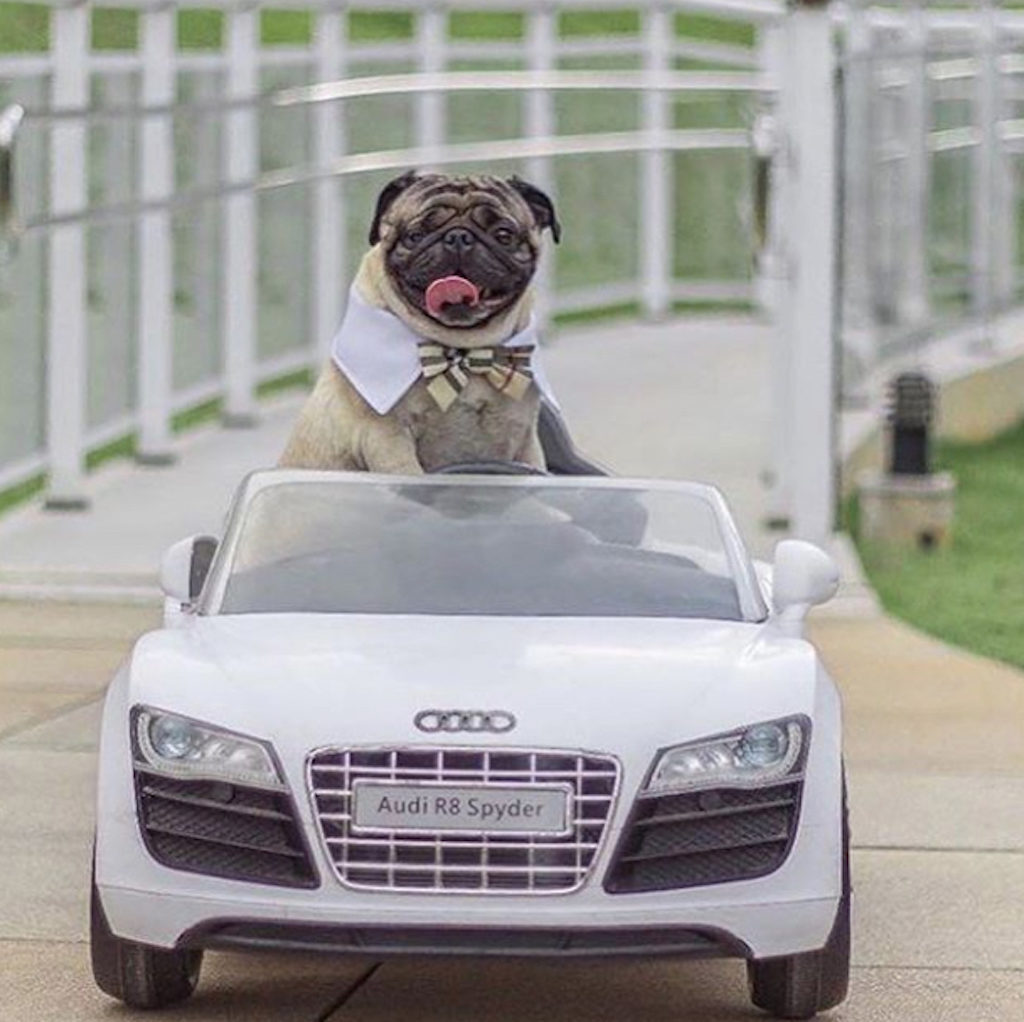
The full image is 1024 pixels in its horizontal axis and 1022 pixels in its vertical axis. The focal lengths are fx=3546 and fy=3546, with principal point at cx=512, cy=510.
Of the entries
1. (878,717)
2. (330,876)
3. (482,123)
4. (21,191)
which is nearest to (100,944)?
(330,876)

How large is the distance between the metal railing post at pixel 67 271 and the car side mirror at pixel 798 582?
349 inches

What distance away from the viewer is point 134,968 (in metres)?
7.32

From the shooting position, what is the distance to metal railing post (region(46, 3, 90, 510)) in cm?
1647

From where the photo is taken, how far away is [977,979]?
7.93 m

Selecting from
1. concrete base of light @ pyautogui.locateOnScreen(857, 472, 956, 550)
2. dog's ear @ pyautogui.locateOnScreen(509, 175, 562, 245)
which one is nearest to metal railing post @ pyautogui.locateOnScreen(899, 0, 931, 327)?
concrete base of light @ pyautogui.locateOnScreen(857, 472, 956, 550)

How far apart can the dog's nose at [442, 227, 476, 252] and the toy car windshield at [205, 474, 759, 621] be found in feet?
2.93

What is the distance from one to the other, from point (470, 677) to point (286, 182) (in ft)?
35.9

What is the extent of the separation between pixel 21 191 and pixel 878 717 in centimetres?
722

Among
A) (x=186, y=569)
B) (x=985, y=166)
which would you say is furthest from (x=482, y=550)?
(x=985, y=166)

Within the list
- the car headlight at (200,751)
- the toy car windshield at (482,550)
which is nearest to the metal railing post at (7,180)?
the toy car windshield at (482,550)

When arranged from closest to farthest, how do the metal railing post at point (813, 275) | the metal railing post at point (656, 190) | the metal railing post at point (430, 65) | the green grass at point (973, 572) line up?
1. the green grass at point (973, 572)
2. the metal railing post at point (813, 275)
3. the metal railing post at point (430, 65)
4. the metal railing post at point (656, 190)

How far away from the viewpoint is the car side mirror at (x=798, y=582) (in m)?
7.85

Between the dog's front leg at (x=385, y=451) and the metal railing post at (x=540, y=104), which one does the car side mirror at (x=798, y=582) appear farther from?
the metal railing post at (x=540, y=104)

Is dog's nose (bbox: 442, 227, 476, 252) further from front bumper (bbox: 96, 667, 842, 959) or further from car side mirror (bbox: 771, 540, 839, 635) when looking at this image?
front bumper (bbox: 96, 667, 842, 959)
